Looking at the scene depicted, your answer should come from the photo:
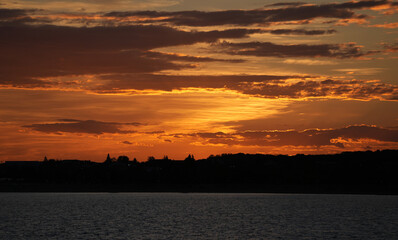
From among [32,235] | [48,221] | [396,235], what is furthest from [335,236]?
[48,221]

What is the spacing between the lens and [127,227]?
349 feet

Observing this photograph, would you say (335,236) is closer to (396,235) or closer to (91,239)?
(396,235)

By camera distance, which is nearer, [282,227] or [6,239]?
[6,239]

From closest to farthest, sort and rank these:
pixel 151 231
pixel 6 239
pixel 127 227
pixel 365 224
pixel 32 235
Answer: pixel 6 239 < pixel 32 235 < pixel 151 231 < pixel 127 227 < pixel 365 224

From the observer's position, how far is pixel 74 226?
107812 millimetres

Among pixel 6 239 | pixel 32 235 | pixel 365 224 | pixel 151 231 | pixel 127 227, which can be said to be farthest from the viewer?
pixel 365 224

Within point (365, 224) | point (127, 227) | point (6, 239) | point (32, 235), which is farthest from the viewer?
point (365, 224)

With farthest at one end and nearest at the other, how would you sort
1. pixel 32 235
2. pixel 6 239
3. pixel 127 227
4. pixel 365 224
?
pixel 365 224
pixel 127 227
pixel 32 235
pixel 6 239

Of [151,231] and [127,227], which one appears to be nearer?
[151,231]

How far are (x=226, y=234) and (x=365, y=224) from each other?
36439mm

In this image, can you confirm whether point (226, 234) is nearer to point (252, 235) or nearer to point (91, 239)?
point (252, 235)

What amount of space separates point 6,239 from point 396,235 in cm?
5766

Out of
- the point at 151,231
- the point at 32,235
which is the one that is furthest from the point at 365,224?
the point at 32,235

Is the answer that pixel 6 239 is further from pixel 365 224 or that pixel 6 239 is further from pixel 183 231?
pixel 365 224
